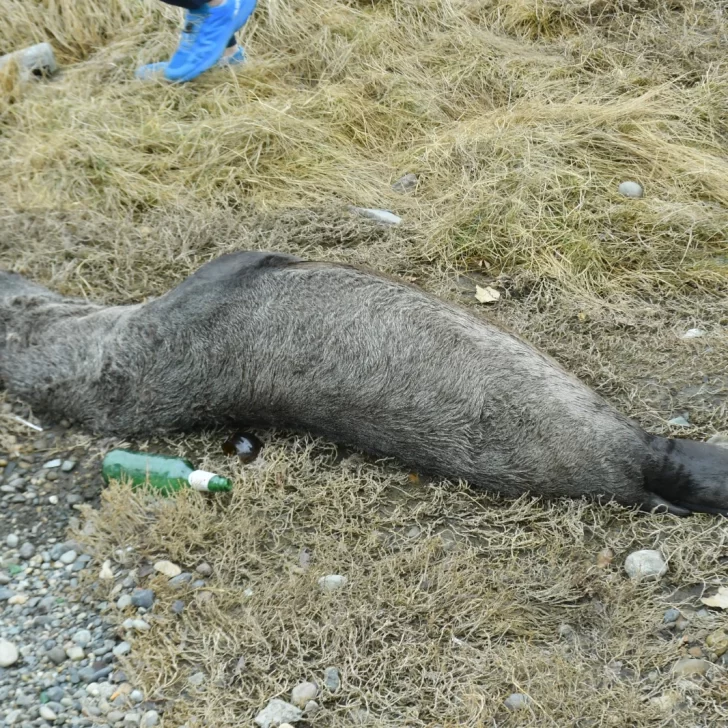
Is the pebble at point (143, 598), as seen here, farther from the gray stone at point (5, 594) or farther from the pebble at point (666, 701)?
the pebble at point (666, 701)

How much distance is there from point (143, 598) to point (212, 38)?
4685mm

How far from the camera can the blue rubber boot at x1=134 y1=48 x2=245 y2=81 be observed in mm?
6773

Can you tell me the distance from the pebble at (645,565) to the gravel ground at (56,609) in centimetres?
199

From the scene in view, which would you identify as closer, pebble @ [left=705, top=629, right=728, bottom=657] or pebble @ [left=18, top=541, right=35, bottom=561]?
pebble @ [left=705, top=629, right=728, bottom=657]

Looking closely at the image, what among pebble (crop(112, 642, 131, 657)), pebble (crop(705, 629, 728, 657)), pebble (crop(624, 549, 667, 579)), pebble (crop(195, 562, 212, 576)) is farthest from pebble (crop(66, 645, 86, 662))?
pebble (crop(705, 629, 728, 657))

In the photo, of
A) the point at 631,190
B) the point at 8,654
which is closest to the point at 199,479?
the point at 8,654

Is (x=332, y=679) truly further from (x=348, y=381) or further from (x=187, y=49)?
(x=187, y=49)

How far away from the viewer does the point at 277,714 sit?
10.2ft

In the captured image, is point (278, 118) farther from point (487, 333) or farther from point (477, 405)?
point (477, 405)

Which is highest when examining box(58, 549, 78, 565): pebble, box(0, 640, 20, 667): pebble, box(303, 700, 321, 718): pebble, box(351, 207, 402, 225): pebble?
box(351, 207, 402, 225): pebble

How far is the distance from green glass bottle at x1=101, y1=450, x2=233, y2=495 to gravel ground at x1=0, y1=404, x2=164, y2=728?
0.45ft

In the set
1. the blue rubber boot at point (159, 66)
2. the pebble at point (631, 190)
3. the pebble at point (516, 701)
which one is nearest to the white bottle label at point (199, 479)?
the pebble at point (516, 701)

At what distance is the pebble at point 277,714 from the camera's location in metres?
3.08

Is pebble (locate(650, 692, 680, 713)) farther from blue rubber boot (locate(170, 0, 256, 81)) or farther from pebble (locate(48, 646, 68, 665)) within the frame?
blue rubber boot (locate(170, 0, 256, 81))
